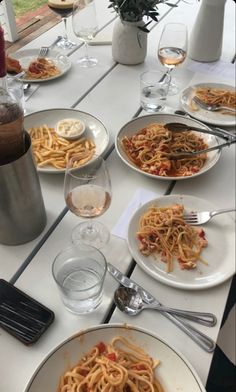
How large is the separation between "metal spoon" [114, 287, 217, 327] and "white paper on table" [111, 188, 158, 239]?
0.16m

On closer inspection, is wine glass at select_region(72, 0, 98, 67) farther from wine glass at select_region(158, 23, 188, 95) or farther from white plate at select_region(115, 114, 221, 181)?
white plate at select_region(115, 114, 221, 181)

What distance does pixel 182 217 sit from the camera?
0.88 meters

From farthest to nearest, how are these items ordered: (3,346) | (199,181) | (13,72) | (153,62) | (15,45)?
1. (15,45)
2. (153,62)
3. (13,72)
4. (199,181)
5. (3,346)

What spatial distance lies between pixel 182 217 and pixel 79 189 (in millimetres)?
244

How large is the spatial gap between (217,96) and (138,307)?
0.85m

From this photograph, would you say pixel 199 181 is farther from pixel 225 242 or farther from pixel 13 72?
pixel 13 72

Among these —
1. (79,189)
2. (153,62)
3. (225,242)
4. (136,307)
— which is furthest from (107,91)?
(136,307)

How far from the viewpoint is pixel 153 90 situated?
1.36 metres

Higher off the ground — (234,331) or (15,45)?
(15,45)

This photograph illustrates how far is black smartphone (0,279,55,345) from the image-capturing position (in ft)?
2.23


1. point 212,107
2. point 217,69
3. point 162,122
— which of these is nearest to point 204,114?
point 212,107

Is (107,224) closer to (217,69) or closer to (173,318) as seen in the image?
(173,318)

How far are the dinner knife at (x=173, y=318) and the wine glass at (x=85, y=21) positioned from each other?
1027 mm

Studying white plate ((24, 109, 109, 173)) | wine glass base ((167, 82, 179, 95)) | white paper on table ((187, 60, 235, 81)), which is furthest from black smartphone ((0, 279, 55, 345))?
white paper on table ((187, 60, 235, 81))
